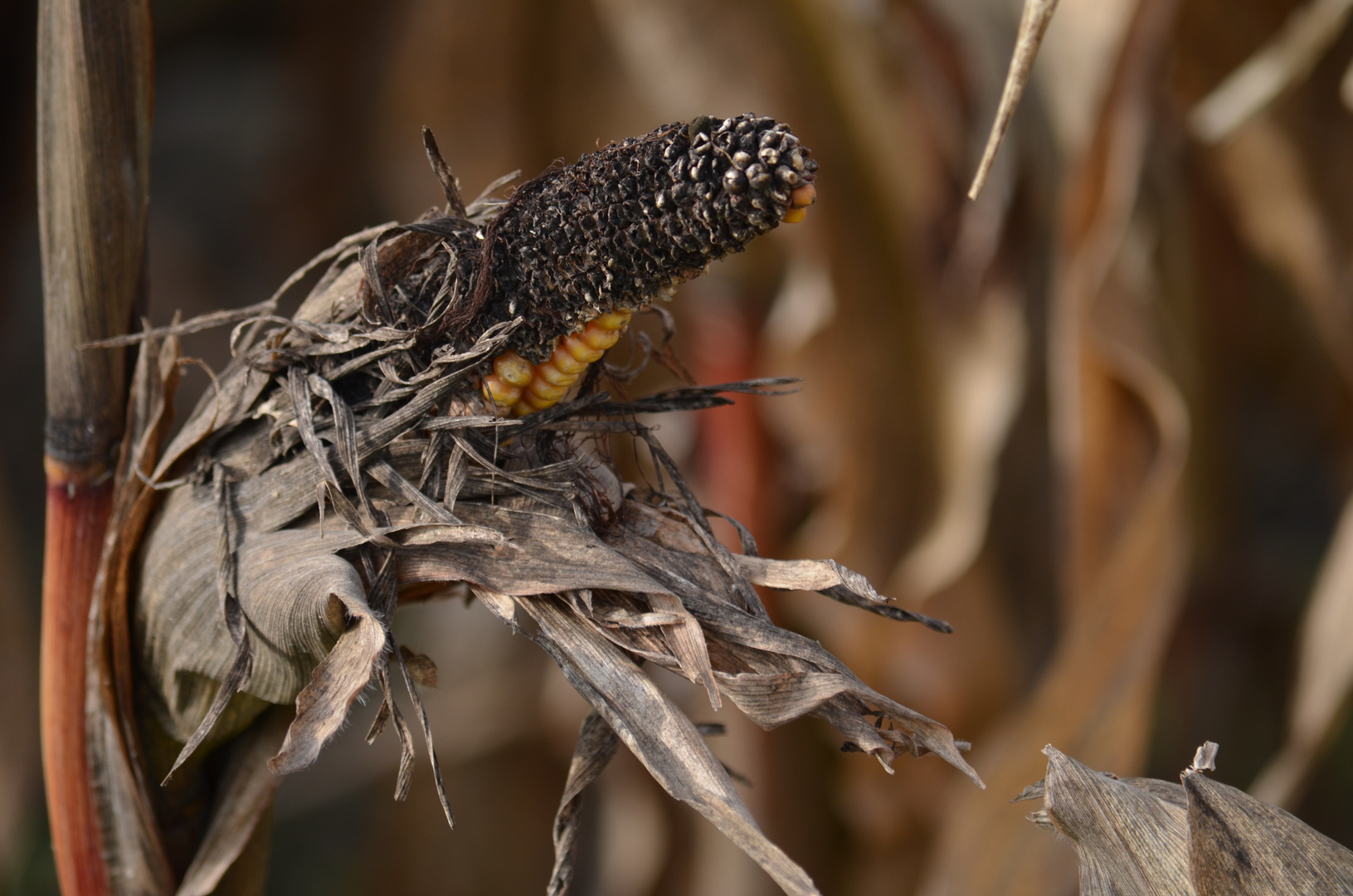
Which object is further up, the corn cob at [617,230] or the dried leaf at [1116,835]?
the corn cob at [617,230]

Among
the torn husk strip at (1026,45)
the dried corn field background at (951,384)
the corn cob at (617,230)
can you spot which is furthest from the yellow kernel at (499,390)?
the dried corn field background at (951,384)

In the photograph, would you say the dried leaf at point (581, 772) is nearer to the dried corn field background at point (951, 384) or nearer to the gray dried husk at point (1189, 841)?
the gray dried husk at point (1189, 841)

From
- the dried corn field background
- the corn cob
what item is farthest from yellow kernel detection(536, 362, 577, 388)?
the dried corn field background

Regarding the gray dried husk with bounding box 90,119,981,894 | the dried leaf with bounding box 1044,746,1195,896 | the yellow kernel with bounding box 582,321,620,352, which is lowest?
the dried leaf with bounding box 1044,746,1195,896

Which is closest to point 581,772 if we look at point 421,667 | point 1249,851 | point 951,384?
point 421,667

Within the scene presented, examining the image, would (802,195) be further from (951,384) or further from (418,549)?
(951,384)

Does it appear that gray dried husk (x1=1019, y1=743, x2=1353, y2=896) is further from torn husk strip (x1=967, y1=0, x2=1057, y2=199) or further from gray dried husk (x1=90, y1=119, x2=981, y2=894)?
torn husk strip (x1=967, y1=0, x2=1057, y2=199)

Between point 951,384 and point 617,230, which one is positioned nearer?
point 617,230

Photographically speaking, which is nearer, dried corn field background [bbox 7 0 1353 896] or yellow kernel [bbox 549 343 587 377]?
yellow kernel [bbox 549 343 587 377]
